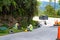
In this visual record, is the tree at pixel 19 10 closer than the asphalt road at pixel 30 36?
No

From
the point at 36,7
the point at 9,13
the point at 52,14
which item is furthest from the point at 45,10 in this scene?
the point at 9,13

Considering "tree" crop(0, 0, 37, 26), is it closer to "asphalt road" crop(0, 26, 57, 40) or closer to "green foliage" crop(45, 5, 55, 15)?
"asphalt road" crop(0, 26, 57, 40)

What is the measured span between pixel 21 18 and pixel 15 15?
0.83 meters

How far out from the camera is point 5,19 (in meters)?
21.3

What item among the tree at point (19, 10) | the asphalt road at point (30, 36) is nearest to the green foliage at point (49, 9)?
the tree at point (19, 10)

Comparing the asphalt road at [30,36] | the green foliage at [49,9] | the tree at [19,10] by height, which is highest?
the tree at [19,10]

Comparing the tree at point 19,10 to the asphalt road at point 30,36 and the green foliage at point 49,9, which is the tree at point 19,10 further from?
the green foliage at point 49,9

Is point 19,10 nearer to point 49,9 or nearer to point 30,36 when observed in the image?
point 30,36

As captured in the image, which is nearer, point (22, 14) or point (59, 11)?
point (22, 14)

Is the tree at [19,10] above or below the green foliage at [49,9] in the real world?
above

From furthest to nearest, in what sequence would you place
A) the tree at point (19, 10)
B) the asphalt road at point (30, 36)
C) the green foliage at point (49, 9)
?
the green foliage at point (49, 9), the tree at point (19, 10), the asphalt road at point (30, 36)

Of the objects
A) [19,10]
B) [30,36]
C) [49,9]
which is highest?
[19,10]

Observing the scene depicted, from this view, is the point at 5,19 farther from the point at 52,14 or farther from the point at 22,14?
the point at 52,14

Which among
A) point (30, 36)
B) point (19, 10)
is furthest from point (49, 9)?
point (30, 36)
